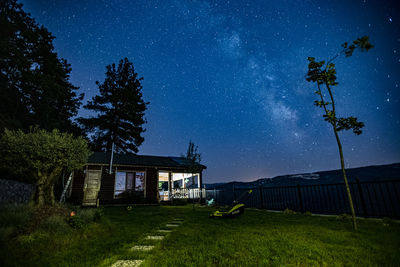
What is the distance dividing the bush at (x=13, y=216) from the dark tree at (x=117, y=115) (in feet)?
59.6

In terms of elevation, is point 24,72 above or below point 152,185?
above

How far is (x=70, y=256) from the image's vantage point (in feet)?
10.1

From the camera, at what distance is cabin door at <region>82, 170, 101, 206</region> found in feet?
41.7

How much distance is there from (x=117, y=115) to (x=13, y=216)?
20.0 metres

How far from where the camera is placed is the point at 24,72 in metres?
11.7

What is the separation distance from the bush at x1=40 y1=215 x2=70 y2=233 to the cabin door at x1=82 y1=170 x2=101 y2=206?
386 inches

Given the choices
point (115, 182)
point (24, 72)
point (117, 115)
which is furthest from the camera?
point (117, 115)

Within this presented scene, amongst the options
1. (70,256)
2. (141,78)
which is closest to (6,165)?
(70,256)

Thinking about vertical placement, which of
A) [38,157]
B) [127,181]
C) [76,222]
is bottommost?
[76,222]

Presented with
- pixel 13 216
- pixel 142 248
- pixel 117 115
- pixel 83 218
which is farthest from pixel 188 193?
pixel 117 115

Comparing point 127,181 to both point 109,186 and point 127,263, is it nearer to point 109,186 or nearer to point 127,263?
point 109,186

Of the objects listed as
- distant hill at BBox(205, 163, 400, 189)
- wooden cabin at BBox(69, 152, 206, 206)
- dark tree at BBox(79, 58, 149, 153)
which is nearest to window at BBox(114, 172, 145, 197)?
wooden cabin at BBox(69, 152, 206, 206)

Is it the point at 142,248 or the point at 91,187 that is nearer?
the point at 142,248

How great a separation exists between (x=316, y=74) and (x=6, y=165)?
9.56 meters
